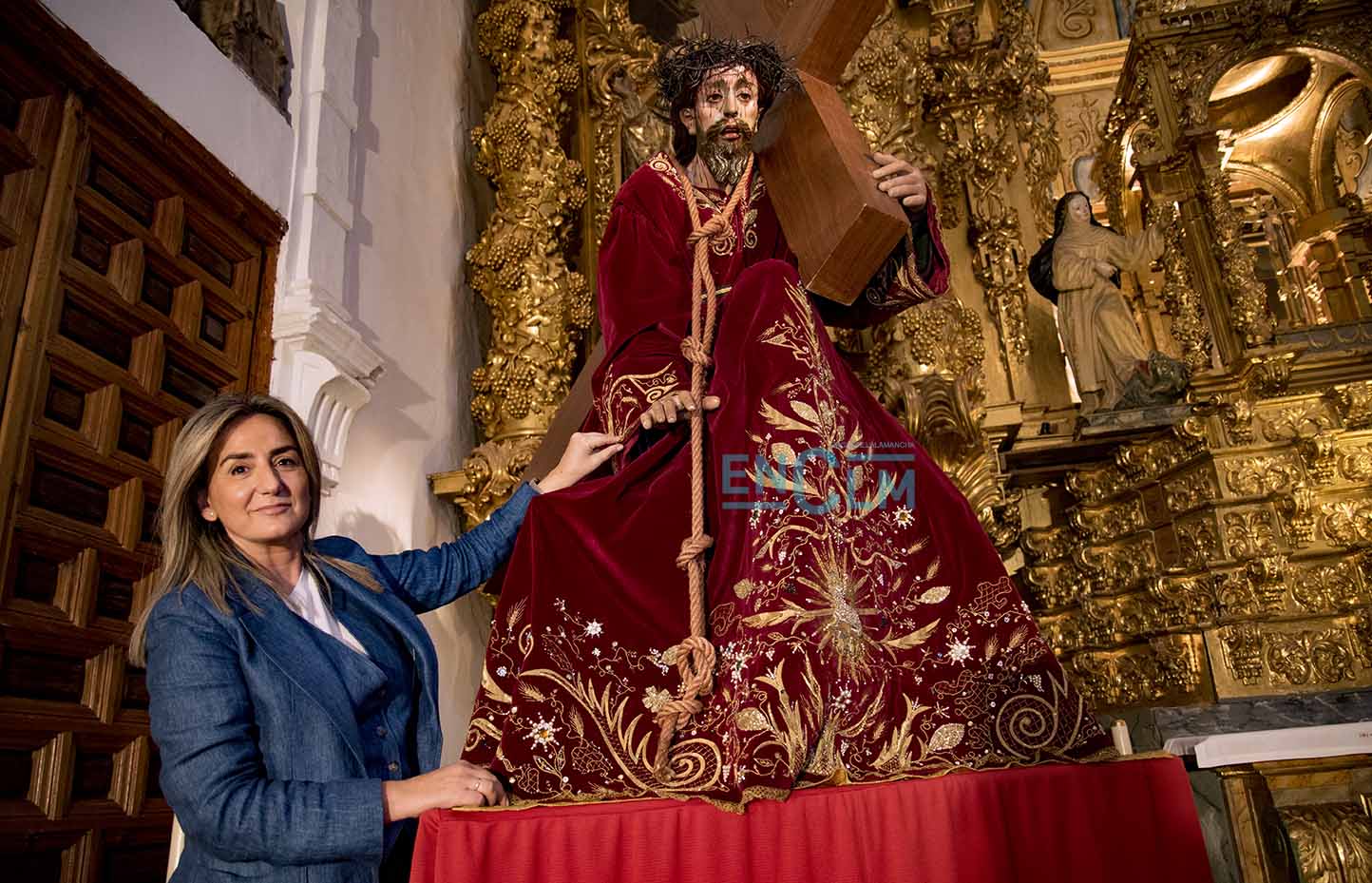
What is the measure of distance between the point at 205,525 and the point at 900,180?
153cm

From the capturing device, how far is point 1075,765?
130cm

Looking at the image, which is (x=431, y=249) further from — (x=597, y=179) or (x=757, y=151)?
(x=757, y=151)

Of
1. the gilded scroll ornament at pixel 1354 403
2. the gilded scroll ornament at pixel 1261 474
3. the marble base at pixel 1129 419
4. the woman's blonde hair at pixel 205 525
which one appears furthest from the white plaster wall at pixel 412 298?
the gilded scroll ornament at pixel 1354 403

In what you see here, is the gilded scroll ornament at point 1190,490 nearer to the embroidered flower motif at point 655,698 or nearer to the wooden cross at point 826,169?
the wooden cross at point 826,169

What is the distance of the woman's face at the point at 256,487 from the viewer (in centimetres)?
173

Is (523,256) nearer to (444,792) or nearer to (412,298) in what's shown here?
(412,298)

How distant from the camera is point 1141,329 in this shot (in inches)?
219

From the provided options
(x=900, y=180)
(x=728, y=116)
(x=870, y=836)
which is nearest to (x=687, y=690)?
(x=870, y=836)

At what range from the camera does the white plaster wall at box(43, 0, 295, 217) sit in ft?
7.95

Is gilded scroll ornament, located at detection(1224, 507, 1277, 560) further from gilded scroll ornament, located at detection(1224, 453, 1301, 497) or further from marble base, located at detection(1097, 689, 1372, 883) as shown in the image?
marble base, located at detection(1097, 689, 1372, 883)

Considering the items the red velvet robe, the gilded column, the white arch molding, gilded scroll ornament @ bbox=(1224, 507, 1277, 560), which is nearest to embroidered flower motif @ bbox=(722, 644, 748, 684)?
the red velvet robe

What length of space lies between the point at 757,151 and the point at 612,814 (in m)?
1.47

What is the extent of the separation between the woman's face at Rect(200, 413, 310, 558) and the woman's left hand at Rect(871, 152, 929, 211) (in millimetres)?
1296

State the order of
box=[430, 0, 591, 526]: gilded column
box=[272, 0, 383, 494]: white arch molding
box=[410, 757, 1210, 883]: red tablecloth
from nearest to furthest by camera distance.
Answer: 1. box=[410, 757, 1210, 883]: red tablecloth
2. box=[272, 0, 383, 494]: white arch molding
3. box=[430, 0, 591, 526]: gilded column
